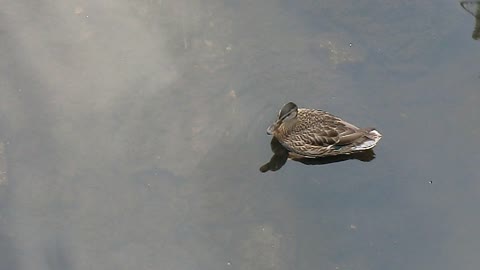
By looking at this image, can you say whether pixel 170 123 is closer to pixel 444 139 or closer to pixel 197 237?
pixel 197 237

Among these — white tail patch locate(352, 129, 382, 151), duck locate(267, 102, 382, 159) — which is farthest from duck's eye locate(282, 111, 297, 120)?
white tail patch locate(352, 129, 382, 151)

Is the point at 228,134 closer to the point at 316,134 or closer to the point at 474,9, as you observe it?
the point at 316,134

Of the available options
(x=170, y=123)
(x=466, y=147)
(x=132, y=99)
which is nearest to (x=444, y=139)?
(x=466, y=147)

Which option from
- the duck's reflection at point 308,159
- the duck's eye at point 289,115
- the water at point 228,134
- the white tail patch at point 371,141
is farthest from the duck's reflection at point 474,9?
the duck's eye at point 289,115

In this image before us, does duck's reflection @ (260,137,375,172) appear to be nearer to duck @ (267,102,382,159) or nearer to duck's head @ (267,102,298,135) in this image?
duck @ (267,102,382,159)

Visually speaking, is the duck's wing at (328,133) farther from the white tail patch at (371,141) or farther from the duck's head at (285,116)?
the duck's head at (285,116)

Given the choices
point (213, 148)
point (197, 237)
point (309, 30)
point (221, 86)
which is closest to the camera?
point (197, 237)

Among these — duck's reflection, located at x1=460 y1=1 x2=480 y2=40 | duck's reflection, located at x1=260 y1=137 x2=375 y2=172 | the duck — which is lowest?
duck's reflection, located at x1=260 y1=137 x2=375 y2=172
